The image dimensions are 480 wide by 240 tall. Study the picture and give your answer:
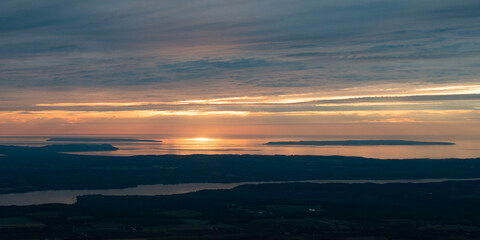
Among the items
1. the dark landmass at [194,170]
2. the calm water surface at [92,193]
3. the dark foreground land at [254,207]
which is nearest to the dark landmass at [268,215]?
the dark foreground land at [254,207]

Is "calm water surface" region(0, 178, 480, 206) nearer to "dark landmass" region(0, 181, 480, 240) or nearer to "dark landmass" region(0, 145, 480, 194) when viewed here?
"dark landmass" region(0, 145, 480, 194)

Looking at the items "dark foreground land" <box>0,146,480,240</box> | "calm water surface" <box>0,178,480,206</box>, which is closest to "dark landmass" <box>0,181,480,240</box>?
"dark foreground land" <box>0,146,480,240</box>

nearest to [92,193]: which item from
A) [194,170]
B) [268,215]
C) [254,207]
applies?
[254,207]

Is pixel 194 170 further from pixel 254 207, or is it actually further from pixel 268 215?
pixel 268 215

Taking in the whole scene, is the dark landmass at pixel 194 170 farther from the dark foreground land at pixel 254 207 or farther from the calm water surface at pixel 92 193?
the calm water surface at pixel 92 193

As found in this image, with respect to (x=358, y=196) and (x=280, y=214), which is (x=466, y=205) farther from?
(x=280, y=214)

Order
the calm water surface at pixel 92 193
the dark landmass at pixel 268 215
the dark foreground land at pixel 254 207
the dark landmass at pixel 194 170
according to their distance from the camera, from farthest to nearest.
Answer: the dark landmass at pixel 194 170 → the calm water surface at pixel 92 193 → the dark foreground land at pixel 254 207 → the dark landmass at pixel 268 215
